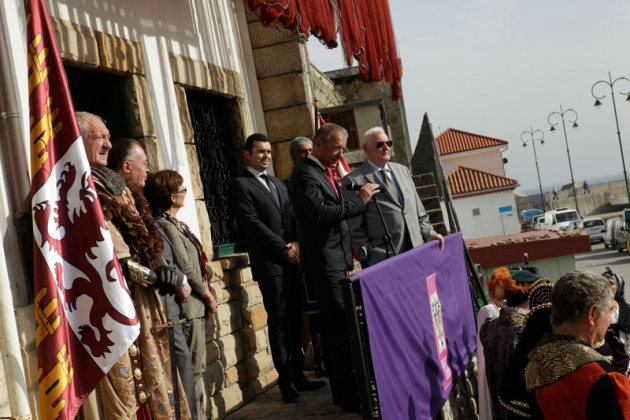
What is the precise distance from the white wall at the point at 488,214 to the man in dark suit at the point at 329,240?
47000 millimetres

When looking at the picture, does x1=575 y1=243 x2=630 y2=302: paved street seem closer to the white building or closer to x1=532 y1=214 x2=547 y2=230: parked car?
the white building

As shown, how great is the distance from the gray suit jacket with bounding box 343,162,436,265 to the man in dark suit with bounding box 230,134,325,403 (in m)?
0.64

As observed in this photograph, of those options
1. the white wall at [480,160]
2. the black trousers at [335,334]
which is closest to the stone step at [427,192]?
the black trousers at [335,334]

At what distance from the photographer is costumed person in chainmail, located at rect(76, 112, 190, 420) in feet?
13.2

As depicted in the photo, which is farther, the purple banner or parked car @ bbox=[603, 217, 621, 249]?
parked car @ bbox=[603, 217, 621, 249]

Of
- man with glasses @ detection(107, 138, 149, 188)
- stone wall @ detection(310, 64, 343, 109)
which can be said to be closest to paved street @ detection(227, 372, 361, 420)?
man with glasses @ detection(107, 138, 149, 188)

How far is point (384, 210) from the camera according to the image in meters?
6.54

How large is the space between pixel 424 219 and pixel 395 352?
7.95ft

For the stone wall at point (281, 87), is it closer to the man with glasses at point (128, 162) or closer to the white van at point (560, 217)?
the man with glasses at point (128, 162)

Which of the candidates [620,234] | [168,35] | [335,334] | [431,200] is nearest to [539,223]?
[620,234]

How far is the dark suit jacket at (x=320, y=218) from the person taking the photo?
5992 millimetres

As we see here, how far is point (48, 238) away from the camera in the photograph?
3801mm

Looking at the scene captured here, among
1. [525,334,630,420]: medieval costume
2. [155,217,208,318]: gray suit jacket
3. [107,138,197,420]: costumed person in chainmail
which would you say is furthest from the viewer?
[155,217,208,318]: gray suit jacket

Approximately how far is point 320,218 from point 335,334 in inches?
32.3
